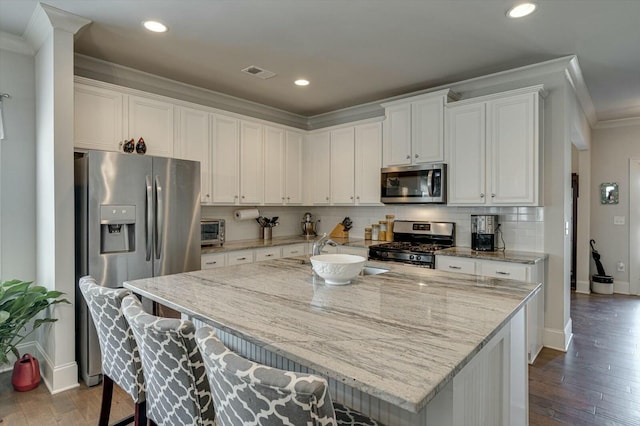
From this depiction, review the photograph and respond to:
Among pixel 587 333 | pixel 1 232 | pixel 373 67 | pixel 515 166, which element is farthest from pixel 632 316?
pixel 1 232

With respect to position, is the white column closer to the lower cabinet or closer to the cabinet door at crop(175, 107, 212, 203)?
the cabinet door at crop(175, 107, 212, 203)

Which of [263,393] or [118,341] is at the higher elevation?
[263,393]

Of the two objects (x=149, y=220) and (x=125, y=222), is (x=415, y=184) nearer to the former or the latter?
(x=149, y=220)

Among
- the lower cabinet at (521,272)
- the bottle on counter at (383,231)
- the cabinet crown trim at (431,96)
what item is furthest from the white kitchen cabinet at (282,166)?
the lower cabinet at (521,272)

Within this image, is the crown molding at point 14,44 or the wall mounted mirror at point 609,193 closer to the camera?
the crown molding at point 14,44

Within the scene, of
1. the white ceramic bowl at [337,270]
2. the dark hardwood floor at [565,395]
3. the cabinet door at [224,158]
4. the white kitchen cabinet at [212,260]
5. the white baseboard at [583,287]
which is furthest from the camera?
the white baseboard at [583,287]

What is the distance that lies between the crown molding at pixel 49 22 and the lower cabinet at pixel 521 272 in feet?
11.4

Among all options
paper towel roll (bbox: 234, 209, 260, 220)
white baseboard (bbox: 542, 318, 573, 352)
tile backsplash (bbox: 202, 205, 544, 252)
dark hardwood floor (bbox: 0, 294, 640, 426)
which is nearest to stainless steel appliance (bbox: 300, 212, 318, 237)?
tile backsplash (bbox: 202, 205, 544, 252)

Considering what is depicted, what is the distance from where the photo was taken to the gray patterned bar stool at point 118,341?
1.54m

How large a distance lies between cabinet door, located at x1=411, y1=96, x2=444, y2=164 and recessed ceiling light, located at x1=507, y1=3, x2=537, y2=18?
1270 millimetres

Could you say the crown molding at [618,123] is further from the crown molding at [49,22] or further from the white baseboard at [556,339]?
the crown molding at [49,22]

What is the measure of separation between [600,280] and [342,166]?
441cm

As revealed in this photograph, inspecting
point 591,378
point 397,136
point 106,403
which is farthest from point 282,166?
point 591,378

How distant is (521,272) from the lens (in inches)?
119
